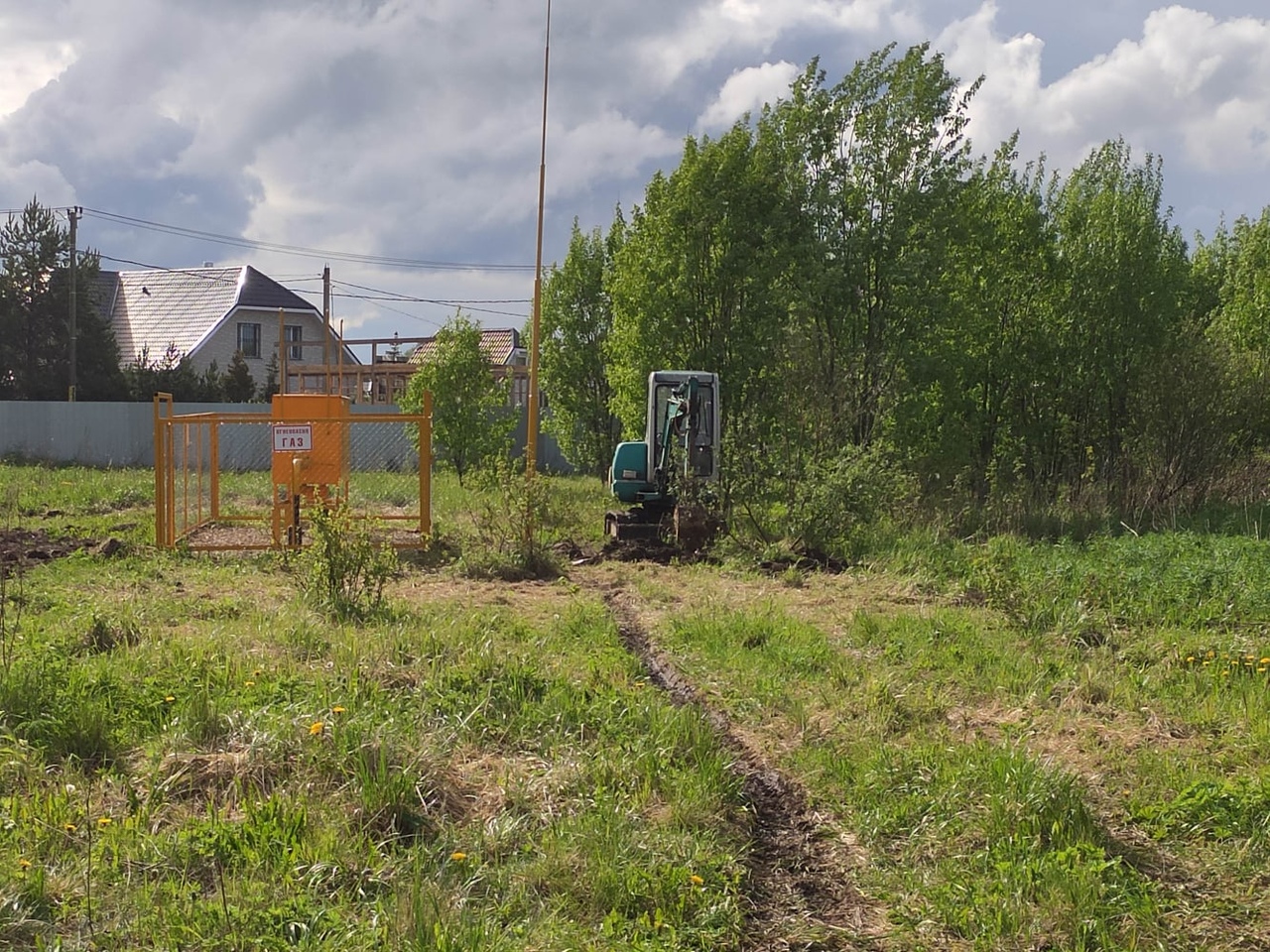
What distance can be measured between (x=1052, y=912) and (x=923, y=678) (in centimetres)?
302

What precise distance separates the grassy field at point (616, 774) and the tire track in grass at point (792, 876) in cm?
2

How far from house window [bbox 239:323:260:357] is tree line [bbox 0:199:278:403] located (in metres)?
9.82

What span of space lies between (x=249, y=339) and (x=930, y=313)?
34211 mm

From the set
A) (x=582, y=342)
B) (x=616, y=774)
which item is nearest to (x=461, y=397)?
(x=582, y=342)

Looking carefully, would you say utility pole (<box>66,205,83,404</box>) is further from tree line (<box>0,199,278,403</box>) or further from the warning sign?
the warning sign

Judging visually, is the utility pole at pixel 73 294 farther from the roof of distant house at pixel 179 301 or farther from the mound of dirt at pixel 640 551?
the mound of dirt at pixel 640 551

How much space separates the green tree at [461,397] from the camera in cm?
2181

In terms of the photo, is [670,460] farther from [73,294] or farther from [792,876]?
[73,294]

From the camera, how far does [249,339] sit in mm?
43312

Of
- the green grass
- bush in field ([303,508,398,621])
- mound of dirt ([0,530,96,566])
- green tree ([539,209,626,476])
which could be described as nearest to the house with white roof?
green tree ([539,209,626,476])

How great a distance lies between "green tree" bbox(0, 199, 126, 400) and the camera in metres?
32.0

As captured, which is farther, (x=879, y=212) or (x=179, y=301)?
(x=179, y=301)

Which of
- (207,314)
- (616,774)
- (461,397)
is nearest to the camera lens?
(616,774)

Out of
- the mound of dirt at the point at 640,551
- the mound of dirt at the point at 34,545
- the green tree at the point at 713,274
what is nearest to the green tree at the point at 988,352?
the green tree at the point at 713,274
